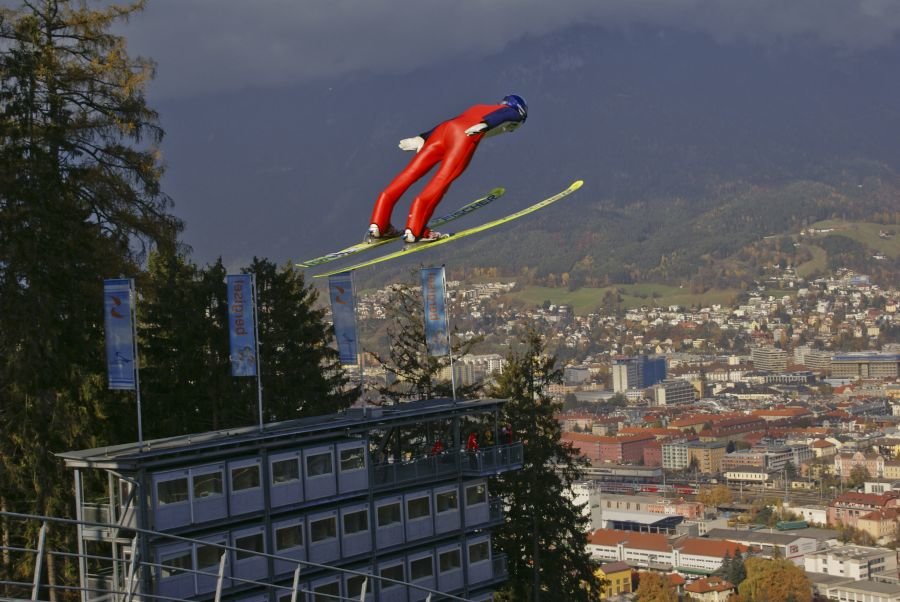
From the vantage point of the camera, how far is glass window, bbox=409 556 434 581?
754 inches

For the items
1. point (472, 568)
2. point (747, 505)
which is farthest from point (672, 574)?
point (472, 568)

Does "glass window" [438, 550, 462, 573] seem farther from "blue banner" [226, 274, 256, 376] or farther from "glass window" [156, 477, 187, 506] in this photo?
"glass window" [156, 477, 187, 506]

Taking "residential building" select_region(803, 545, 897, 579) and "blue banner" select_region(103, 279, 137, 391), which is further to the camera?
"residential building" select_region(803, 545, 897, 579)

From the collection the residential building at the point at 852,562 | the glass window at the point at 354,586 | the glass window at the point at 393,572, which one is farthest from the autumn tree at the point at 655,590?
the glass window at the point at 354,586

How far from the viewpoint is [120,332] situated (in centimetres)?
1761

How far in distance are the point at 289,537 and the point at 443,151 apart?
7.82 m

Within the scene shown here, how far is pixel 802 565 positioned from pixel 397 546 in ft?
272

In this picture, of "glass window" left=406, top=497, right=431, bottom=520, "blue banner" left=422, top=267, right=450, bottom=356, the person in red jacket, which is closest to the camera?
the person in red jacket

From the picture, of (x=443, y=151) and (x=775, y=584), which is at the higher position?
(x=443, y=151)

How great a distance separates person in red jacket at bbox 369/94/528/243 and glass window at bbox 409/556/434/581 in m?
8.45

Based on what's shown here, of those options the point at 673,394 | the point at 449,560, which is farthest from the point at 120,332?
the point at 673,394

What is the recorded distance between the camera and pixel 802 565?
315ft

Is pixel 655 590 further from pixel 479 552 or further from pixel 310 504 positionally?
pixel 310 504

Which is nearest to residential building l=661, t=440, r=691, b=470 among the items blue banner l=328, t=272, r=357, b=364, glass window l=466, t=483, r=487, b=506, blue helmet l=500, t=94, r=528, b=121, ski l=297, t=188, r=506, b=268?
glass window l=466, t=483, r=487, b=506
